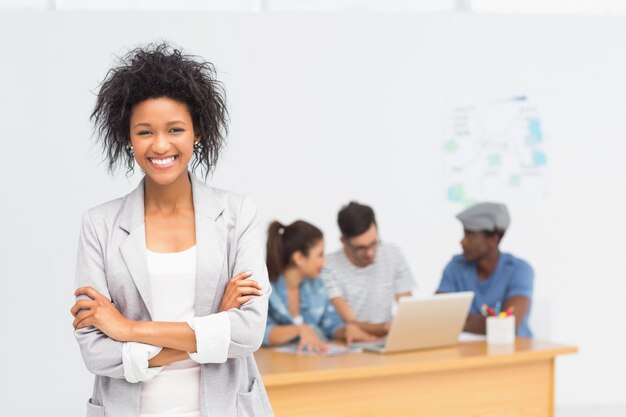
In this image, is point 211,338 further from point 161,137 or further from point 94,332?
point 161,137

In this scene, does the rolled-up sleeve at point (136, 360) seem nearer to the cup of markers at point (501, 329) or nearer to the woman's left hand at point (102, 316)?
the woman's left hand at point (102, 316)

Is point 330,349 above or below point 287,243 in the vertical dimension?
below

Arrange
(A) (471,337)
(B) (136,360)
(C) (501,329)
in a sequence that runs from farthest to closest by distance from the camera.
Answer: (A) (471,337) → (C) (501,329) → (B) (136,360)

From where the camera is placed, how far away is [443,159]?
19.7 ft

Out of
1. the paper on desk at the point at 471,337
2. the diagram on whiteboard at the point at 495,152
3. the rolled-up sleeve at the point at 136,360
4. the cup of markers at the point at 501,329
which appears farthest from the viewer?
the diagram on whiteboard at the point at 495,152

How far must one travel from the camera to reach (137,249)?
5.78ft

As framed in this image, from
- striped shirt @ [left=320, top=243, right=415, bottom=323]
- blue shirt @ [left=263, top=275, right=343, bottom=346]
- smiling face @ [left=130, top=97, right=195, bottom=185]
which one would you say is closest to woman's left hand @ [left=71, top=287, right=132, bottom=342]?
smiling face @ [left=130, top=97, right=195, bottom=185]

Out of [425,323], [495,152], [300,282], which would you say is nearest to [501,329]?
[425,323]

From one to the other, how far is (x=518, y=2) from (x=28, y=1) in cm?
302

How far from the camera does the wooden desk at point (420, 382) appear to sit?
3346 mm

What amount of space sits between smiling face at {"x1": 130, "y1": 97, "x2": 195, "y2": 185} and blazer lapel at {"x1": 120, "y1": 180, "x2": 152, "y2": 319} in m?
0.09

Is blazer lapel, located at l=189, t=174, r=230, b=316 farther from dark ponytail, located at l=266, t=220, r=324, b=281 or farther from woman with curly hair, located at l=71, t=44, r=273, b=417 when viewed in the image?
dark ponytail, located at l=266, t=220, r=324, b=281

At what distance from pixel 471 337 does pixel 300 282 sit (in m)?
0.79

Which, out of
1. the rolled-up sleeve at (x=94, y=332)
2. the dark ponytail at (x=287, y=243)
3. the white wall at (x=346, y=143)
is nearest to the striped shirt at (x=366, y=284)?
the dark ponytail at (x=287, y=243)
